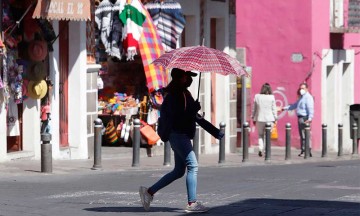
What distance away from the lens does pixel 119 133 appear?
83.6 feet

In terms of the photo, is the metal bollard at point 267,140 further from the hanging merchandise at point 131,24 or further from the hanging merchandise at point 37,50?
the hanging merchandise at point 37,50

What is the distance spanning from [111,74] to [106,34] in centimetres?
207

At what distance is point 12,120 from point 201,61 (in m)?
9.32

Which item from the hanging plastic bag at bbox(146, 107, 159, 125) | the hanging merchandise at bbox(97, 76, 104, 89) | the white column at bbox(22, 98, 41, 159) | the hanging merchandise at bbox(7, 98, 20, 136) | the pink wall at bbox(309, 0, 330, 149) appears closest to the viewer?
the hanging merchandise at bbox(7, 98, 20, 136)

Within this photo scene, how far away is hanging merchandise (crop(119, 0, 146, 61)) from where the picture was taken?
24188 millimetres

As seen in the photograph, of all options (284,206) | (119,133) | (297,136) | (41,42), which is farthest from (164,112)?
(297,136)

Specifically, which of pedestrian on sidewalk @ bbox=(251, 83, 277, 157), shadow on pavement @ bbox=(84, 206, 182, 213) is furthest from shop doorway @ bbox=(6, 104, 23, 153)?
shadow on pavement @ bbox=(84, 206, 182, 213)

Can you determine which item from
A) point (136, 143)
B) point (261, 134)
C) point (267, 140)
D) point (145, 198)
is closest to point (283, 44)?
point (261, 134)

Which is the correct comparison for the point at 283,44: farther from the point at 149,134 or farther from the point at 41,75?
the point at 41,75

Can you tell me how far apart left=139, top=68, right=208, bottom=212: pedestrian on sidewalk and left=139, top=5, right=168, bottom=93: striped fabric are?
38.3ft

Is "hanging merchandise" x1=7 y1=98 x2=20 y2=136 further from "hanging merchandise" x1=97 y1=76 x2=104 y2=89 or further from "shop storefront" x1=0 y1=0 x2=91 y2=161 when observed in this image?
"hanging merchandise" x1=97 y1=76 x2=104 y2=89

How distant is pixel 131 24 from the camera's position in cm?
2425

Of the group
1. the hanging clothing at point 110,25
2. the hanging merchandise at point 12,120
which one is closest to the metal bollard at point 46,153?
the hanging merchandise at point 12,120

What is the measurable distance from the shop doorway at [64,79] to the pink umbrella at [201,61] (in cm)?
1009
